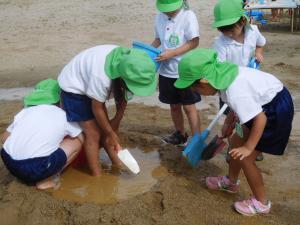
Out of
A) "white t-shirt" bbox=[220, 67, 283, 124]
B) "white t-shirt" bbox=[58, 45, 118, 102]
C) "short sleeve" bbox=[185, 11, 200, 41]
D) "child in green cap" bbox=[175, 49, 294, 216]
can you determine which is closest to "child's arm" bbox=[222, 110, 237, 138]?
"child in green cap" bbox=[175, 49, 294, 216]

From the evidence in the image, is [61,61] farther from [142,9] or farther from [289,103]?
[142,9]

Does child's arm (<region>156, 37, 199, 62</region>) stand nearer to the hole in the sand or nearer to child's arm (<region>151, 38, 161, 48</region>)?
child's arm (<region>151, 38, 161, 48</region>)

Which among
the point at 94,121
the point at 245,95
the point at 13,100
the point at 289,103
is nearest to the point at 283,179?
the point at 289,103

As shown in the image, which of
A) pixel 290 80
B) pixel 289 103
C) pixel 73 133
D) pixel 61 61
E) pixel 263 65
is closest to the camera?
pixel 289 103

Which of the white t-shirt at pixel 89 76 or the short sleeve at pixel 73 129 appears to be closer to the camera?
the white t-shirt at pixel 89 76

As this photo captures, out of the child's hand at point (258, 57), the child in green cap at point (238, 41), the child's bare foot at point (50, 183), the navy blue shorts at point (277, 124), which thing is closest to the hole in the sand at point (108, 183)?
the child's bare foot at point (50, 183)

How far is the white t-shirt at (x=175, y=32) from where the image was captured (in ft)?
12.7

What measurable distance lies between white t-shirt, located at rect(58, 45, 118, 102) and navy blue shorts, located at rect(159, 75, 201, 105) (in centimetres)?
87

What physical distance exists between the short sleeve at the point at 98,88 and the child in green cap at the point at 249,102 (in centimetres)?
55

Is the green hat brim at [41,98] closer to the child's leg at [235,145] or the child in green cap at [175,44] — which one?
the child in green cap at [175,44]

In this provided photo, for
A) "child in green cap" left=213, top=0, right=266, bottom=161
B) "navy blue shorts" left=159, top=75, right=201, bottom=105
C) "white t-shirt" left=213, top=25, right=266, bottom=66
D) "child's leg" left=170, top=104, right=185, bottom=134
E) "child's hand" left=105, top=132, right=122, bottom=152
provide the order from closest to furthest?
1. "child's hand" left=105, top=132, right=122, bottom=152
2. "child in green cap" left=213, top=0, right=266, bottom=161
3. "white t-shirt" left=213, top=25, right=266, bottom=66
4. "navy blue shorts" left=159, top=75, right=201, bottom=105
5. "child's leg" left=170, top=104, right=185, bottom=134

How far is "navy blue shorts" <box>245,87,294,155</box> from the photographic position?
9.42ft

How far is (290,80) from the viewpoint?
242 inches

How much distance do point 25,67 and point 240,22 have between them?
15.4 feet
